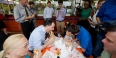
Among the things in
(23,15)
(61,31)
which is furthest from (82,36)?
(61,31)

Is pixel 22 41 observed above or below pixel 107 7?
below

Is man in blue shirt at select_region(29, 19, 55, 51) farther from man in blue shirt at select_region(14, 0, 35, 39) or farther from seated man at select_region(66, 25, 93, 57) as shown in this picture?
man in blue shirt at select_region(14, 0, 35, 39)

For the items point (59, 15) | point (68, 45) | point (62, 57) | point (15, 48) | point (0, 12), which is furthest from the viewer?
point (0, 12)

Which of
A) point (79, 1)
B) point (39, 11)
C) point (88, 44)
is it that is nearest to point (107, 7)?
point (88, 44)

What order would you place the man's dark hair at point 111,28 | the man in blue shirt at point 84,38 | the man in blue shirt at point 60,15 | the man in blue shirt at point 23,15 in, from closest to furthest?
the man's dark hair at point 111,28, the man in blue shirt at point 84,38, the man in blue shirt at point 23,15, the man in blue shirt at point 60,15

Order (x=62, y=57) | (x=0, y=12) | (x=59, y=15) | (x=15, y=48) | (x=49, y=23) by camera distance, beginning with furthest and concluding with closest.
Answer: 1. (x=0, y=12)
2. (x=59, y=15)
3. (x=49, y=23)
4. (x=62, y=57)
5. (x=15, y=48)

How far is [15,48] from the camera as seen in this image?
1277 mm

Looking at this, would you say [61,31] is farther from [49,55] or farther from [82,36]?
[49,55]

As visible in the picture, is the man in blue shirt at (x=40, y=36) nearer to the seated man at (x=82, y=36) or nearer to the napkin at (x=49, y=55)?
the napkin at (x=49, y=55)

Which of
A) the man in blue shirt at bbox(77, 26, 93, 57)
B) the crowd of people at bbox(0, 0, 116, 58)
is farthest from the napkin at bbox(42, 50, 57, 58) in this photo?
the man in blue shirt at bbox(77, 26, 93, 57)

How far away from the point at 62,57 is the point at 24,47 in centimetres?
81

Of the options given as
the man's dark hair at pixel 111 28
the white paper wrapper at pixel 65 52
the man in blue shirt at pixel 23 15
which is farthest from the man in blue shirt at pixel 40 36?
Answer: the man's dark hair at pixel 111 28

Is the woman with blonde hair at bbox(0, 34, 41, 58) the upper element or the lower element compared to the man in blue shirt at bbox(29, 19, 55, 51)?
upper

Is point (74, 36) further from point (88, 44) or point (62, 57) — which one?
point (62, 57)
